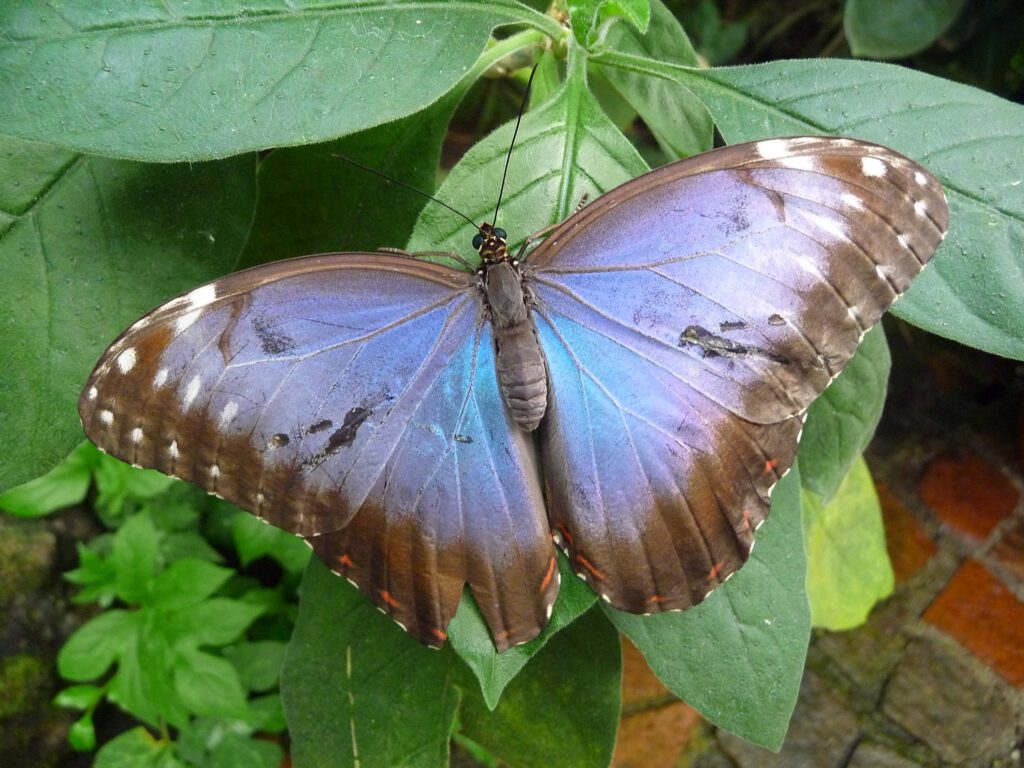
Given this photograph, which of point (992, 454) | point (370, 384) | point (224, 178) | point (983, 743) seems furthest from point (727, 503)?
point (992, 454)

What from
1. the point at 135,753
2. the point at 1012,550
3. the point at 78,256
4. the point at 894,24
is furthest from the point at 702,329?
the point at 1012,550

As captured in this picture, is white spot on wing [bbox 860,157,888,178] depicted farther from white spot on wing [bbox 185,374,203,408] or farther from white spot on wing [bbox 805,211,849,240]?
white spot on wing [bbox 185,374,203,408]

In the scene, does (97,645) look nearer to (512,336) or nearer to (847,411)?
(512,336)

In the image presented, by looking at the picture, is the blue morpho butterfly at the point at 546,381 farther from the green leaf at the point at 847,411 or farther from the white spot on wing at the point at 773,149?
the green leaf at the point at 847,411

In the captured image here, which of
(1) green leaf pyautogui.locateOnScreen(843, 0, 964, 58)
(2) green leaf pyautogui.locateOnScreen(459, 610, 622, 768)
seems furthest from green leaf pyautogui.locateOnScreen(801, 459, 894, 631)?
(1) green leaf pyautogui.locateOnScreen(843, 0, 964, 58)

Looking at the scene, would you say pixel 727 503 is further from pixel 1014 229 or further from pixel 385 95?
pixel 385 95
